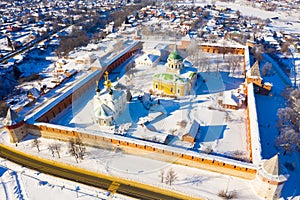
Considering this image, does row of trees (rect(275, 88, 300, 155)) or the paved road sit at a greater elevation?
row of trees (rect(275, 88, 300, 155))

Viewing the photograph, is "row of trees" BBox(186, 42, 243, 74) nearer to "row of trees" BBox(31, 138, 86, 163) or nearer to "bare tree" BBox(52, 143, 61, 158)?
"row of trees" BBox(31, 138, 86, 163)

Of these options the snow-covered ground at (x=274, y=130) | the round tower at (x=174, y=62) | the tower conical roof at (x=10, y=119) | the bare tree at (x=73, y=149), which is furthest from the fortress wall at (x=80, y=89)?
the snow-covered ground at (x=274, y=130)

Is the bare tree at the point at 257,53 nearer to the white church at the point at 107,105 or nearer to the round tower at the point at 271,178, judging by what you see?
the white church at the point at 107,105

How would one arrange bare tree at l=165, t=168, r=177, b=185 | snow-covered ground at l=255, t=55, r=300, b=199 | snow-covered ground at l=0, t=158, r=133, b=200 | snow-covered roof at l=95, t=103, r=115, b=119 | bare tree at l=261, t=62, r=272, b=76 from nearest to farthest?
snow-covered ground at l=0, t=158, r=133, b=200, bare tree at l=165, t=168, r=177, b=185, snow-covered ground at l=255, t=55, r=300, b=199, snow-covered roof at l=95, t=103, r=115, b=119, bare tree at l=261, t=62, r=272, b=76

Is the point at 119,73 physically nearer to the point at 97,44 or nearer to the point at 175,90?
the point at 175,90

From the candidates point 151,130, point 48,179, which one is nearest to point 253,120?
point 151,130

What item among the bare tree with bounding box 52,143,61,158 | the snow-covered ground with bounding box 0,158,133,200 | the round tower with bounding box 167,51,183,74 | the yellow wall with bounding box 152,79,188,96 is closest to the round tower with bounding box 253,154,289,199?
the snow-covered ground with bounding box 0,158,133,200

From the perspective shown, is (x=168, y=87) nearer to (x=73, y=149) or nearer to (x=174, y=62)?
(x=174, y=62)
